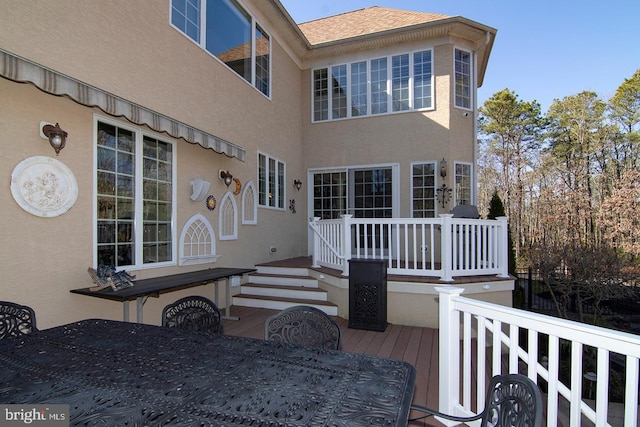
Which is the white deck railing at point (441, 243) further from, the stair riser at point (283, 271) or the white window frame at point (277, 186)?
the white window frame at point (277, 186)

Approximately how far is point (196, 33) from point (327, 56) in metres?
4.28

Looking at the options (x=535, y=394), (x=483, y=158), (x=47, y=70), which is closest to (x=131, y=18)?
(x=47, y=70)

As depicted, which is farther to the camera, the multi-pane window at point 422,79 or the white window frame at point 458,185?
the multi-pane window at point 422,79

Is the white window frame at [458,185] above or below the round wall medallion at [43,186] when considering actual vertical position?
above

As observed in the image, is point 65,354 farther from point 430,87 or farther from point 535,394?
point 430,87

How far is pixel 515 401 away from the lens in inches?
49.2

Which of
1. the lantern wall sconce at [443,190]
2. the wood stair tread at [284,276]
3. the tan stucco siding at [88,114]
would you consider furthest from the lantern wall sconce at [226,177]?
the lantern wall sconce at [443,190]

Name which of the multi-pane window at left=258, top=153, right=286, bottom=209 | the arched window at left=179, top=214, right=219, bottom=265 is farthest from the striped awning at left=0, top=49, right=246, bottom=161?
the multi-pane window at left=258, top=153, right=286, bottom=209

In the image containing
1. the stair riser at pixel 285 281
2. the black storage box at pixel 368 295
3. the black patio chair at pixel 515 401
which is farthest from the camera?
the stair riser at pixel 285 281

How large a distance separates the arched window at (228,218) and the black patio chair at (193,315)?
3.33m

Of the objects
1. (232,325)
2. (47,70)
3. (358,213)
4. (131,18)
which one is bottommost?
(232,325)

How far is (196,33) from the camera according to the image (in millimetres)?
5430

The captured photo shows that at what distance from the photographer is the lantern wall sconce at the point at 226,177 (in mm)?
5797

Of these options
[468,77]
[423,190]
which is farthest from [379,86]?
[423,190]
